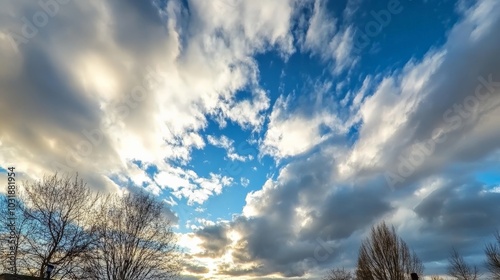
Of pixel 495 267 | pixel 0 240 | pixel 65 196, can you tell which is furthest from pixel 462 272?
pixel 0 240

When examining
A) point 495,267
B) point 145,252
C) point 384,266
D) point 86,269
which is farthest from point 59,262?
point 495,267

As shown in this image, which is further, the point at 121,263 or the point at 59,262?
the point at 121,263

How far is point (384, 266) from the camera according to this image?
126 feet

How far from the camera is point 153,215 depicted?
32125 mm

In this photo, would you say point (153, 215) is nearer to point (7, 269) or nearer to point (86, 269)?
point (86, 269)

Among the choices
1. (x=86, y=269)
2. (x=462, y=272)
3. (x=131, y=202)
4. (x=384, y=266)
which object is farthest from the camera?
(x=462, y=272)

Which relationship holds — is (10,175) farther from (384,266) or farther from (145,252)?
(384,266)

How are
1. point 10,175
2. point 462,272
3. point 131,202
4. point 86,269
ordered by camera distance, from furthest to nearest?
1. point 462,272
2. point 131,202
3. point 86,269
4. point 10,175

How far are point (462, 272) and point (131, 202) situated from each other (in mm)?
49301

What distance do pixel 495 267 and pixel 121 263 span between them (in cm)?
4636

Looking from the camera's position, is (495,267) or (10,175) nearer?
(10,175)

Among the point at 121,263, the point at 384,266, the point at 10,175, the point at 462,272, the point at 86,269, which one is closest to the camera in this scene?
the point at 10,175

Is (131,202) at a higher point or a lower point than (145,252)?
higher

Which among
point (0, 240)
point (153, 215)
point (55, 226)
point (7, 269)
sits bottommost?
point (7, 269)
